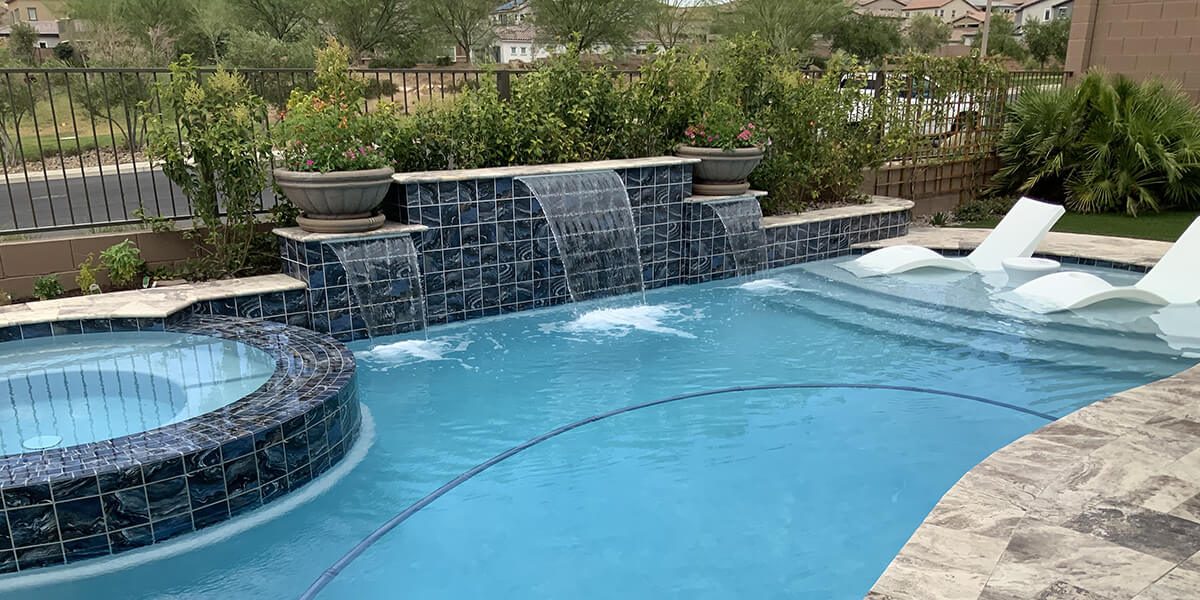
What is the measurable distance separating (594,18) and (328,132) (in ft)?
117

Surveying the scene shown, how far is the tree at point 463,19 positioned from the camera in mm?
37156

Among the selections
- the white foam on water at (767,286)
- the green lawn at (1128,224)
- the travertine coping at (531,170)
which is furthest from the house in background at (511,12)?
the white foam on water at (767,286)

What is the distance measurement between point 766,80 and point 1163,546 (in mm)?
6582

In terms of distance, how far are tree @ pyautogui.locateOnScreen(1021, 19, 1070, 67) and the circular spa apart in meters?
55.7

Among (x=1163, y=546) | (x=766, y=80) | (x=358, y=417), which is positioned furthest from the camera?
(x=766, y=80)

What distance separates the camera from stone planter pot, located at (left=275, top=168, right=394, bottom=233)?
5.68 meters

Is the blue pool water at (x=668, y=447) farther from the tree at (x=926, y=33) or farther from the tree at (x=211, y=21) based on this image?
the tree at (x=926, y=33)

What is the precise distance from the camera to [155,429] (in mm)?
3705

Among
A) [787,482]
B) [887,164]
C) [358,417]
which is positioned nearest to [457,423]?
[358,417]

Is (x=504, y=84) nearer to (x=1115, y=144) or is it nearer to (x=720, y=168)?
(x=720, y=168)

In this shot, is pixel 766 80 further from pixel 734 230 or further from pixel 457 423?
pixel 457 423

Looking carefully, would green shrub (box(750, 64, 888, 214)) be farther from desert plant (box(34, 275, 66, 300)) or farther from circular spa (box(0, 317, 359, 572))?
desert plant (box(34, 275, 66, 300))

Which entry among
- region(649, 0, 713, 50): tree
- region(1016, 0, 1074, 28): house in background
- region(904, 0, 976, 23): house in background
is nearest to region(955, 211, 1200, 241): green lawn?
region(649, 0, 713, 50): tree

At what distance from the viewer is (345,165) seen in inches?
231
